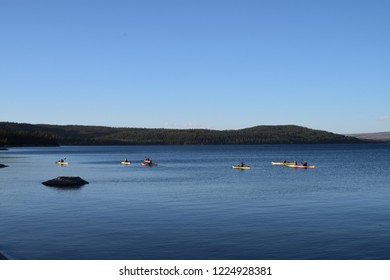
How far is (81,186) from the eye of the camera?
260 ft

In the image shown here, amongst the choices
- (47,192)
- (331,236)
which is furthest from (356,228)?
(47,192)

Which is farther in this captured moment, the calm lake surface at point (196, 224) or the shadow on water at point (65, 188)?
the shadow on water at point (65, 188)

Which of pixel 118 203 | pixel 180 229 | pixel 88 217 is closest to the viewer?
pixel 180 229

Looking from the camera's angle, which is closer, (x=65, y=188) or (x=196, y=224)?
(x=196, y=224)

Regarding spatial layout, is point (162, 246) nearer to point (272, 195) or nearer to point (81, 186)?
point (272, 195)

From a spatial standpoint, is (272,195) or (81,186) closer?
(272,195)

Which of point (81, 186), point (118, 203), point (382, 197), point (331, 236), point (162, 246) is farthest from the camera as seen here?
point (81, 186)

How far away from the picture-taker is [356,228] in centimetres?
3894

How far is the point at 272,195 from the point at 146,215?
76.9ft

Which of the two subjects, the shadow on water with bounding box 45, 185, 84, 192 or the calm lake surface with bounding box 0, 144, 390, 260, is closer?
the calm lake surface with bounding box 0, 144, 390, 260
